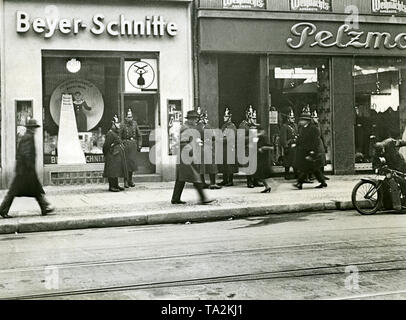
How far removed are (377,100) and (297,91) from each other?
8.18 ft

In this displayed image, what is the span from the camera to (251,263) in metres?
6.29

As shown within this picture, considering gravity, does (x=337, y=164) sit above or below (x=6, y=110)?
below

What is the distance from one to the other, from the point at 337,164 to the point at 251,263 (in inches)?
457

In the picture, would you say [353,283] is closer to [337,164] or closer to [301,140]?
[301,140]

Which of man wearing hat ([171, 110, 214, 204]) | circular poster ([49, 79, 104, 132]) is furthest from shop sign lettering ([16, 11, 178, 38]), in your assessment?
man wearing hat ([171, 110, 214, 204])

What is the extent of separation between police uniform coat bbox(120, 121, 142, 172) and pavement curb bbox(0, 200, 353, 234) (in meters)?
4.52

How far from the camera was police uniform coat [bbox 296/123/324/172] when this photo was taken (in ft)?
46.0

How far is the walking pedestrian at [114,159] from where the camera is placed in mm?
14266

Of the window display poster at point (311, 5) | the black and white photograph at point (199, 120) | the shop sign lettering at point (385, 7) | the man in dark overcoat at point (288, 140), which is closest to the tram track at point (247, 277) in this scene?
the black and white photograph at point (199, 120)

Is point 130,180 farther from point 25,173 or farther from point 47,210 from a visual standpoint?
point 25,173

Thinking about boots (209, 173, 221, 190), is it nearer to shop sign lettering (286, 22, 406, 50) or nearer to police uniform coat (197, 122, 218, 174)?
police uniform coat (197, 122, 218, 174)

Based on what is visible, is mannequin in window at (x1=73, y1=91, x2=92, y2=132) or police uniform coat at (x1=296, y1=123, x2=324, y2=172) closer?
police uniform coat at (x1=296, y1=123, x2=324, y2=172)
